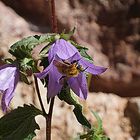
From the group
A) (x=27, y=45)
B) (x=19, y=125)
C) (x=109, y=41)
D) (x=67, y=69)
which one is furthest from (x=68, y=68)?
(x=109, y=41)

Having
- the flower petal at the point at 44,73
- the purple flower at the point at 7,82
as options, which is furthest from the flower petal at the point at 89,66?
the purple flower at the point at 7,82

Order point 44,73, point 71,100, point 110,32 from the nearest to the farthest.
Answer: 1. point 44,73
2. point 71,100
3. point 110,32

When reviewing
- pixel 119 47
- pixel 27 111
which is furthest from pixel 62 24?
pixel 27 111

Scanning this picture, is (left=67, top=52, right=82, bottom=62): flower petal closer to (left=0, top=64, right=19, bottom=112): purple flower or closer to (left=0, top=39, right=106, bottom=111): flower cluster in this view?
(left=0, top=39, right=106, bottom=111): flower cluster

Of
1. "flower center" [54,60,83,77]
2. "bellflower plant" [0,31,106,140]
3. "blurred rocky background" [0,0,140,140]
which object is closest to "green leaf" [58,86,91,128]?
"bellflower plant" [0,31,106,140]

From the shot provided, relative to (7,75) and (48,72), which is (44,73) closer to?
(48,72)

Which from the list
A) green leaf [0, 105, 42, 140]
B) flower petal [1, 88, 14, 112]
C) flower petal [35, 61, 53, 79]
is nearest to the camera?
flower petal [35, 61, 53, 79]

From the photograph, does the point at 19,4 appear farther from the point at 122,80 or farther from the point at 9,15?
the point at 122,80
